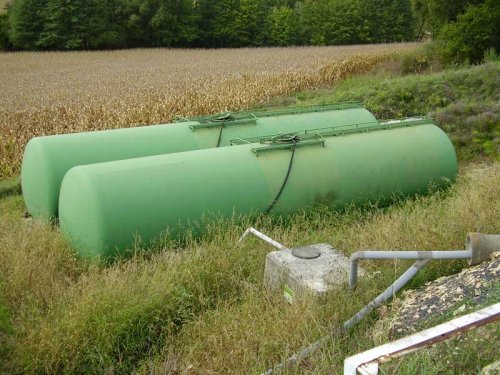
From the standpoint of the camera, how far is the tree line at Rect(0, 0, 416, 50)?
126 feet

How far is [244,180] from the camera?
5.32 meters

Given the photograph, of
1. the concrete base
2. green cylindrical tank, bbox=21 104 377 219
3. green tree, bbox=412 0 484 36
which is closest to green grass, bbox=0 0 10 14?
green tree, bbox=412 0 484 36

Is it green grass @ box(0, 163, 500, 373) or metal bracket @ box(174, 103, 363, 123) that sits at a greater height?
metal bracket @ box(174, 103, 363, 123)

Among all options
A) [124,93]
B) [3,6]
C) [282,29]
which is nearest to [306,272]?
[124,93]

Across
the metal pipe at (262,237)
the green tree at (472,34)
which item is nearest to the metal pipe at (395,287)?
the metal pipe at (262,237)

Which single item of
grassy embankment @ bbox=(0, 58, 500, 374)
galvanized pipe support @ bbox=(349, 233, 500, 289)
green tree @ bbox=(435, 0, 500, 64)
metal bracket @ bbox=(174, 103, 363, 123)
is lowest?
grassy embankment @ bbox=(0, 58, 500, 374)

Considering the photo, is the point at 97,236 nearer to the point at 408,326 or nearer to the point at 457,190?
the point at 408,326

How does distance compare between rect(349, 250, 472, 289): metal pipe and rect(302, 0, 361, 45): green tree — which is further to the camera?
rect(302, 0, 361, 45): green tree

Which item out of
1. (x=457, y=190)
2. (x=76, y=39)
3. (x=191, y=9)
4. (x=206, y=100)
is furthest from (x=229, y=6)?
(x=457, y=190)

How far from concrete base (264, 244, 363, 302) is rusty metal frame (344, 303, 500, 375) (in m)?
1.42

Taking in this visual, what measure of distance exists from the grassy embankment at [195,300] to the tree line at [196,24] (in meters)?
36.9

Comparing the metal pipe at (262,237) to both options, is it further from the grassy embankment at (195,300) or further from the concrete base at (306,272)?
the concrete base at (306,272)

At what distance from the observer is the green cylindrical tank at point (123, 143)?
5.95m

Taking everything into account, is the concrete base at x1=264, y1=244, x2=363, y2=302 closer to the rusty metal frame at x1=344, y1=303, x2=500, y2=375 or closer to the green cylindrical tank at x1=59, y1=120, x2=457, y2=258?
the green cylindrical tank at x1=59, y1=120, x2=457, y2=258
